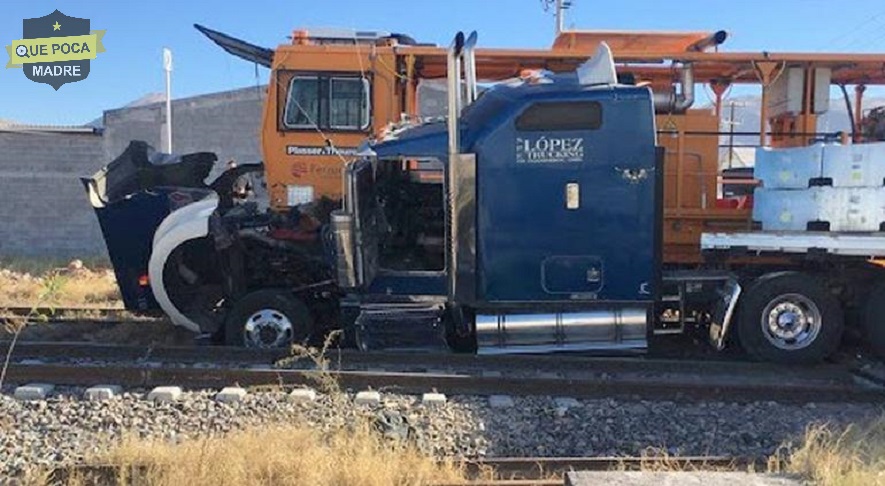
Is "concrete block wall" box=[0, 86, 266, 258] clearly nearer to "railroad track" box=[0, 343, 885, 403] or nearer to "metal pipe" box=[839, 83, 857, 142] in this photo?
"railroad track" box=[0, 343, 885, 403]

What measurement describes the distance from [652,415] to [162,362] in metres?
4.82

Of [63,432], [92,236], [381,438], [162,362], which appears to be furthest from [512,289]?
[92,236]

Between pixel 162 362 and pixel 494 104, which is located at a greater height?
pixel 494 104

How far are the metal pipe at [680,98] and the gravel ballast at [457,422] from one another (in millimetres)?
3914

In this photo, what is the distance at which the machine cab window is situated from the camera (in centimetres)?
1003

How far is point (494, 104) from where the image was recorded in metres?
8.40

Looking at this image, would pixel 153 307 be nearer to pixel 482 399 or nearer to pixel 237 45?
pixel 237 45

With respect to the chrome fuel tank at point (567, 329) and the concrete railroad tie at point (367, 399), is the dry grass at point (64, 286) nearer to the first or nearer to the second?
the concrete railroad tie at point (367, 399)

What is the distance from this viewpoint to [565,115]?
8188 mm

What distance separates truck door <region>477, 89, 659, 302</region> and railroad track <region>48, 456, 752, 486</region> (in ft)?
9.23

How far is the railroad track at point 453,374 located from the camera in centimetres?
740

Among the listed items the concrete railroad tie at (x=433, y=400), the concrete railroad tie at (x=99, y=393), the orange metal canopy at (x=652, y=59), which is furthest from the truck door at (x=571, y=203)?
the concrete railroad tie at (x=99, y=393)

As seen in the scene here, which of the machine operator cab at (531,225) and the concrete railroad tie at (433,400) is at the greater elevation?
the machine operator cab at (531,225)

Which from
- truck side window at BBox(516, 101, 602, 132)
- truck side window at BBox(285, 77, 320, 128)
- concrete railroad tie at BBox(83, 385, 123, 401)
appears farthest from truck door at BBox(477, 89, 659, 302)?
concrete railroad tie at BBox(83, 385, 123, 401)
